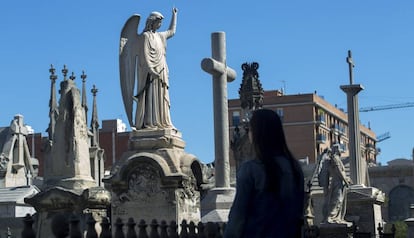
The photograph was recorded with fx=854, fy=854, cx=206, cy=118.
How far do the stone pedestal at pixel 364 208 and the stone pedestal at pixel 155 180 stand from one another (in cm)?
1300

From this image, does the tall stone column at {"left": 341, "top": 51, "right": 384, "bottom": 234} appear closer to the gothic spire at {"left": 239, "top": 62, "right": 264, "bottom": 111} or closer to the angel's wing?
the gothic spire at {"left": 239, "top": 62, "right": 264, "bottom": 111}

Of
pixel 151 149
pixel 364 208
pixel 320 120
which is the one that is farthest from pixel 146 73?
pixel 320 120

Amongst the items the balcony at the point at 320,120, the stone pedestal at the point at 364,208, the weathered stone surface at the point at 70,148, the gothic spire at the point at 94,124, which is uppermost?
the balcony at the point at 320,120

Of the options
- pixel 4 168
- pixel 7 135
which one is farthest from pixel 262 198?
pixel 7 135

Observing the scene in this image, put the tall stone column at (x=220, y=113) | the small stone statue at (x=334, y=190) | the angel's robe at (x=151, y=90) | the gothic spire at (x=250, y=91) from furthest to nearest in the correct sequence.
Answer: the small stone statue at (x=334, y=190), the gothic spire at (x=250, y=91), the tall stone column at (x=220, y=113), the angel's robe at (x=151, y=90)

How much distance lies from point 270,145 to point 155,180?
356 inches

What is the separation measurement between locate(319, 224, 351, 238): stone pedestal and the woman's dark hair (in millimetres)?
15102

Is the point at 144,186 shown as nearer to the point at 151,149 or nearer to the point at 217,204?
the point at 151,149

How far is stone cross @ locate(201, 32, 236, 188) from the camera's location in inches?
776

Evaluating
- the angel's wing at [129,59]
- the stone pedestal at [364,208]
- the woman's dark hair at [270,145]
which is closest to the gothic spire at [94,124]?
the stone pedestal at [364,208]

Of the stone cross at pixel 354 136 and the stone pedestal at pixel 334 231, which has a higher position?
the stone cross at pixel 354 136

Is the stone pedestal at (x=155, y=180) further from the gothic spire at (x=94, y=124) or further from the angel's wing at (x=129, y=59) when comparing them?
the gothic spire at (x=94, y=124)

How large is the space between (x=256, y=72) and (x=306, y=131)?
7392 cm

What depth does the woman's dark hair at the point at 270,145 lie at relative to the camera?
500 cm
